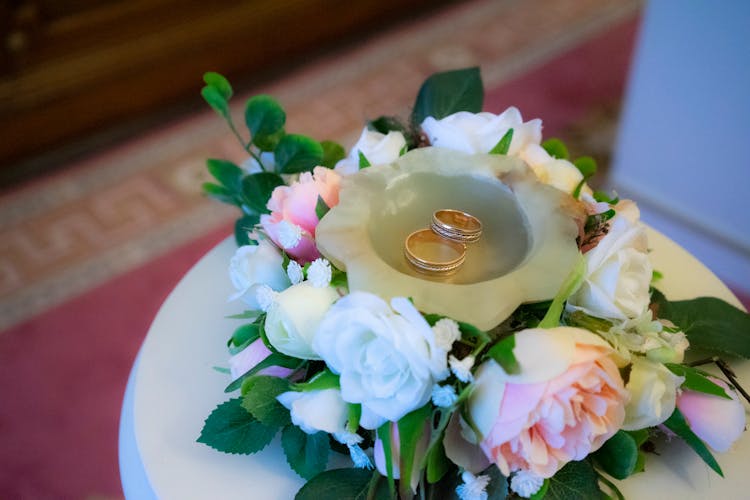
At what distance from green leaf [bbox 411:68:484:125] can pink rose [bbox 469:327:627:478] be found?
34 cm

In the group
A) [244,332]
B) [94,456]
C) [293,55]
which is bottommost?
[94,456]

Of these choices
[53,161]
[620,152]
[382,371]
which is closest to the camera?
[382,371]

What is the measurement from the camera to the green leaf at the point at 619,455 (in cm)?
57

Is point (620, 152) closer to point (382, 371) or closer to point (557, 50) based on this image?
point (557, 50)

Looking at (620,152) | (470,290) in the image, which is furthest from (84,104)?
(470,290)

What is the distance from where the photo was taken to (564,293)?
56 centimetres

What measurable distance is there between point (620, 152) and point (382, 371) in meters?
1.22

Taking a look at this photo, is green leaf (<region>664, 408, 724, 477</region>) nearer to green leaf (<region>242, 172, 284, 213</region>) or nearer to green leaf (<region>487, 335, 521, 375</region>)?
green leaf (<region>487, 335, 521, 375</region>)

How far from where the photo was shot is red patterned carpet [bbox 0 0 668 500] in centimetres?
121

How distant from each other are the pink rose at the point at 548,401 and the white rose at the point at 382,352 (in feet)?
0.15

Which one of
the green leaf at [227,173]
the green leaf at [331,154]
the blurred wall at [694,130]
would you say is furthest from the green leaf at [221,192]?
the blurred wall at [694,130]

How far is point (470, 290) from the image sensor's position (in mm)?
554

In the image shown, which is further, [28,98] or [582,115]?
[582,115]

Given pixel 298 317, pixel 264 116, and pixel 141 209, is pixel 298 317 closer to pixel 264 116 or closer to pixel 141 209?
pixel 264 116
